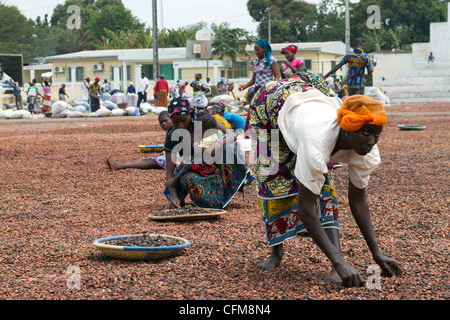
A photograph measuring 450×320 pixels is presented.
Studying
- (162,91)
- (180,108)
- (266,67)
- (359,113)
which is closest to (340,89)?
(162,91)

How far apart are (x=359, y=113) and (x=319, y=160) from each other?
0.95 feet

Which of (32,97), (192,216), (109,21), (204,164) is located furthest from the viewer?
(109,21)

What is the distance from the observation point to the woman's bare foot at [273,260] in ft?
12.4

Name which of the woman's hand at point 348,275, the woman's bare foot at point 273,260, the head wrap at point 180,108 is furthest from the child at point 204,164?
the woman's hand at point 348,275

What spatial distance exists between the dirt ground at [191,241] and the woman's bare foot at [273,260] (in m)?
0.06

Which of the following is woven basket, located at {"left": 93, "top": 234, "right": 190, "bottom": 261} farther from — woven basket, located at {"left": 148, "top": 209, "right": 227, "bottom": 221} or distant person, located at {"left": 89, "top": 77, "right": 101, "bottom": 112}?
distant person, located at {"left": 89, "top": 77, "right": 101, "bottom": 112}

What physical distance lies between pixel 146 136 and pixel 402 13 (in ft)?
144

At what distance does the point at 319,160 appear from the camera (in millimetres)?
2969

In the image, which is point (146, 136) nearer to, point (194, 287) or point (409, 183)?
point (409, 183)

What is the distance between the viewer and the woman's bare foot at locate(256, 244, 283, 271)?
3.78m

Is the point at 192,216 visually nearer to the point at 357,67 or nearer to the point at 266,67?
the point at 266,67

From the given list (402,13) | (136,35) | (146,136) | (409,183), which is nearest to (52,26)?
(136,35)

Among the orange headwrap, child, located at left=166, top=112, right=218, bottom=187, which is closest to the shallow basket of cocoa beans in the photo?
child, located at left=166, top=112, right=218, bottom=187

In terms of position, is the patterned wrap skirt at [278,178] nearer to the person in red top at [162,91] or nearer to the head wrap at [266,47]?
the head wrap at [266,47]
